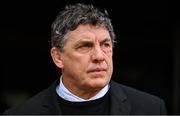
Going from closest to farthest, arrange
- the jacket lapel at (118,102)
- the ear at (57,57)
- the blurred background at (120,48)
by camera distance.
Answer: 1. the jacket lapel at (118,102)
2. the ear at (57,57)
3. the blurred background at (120,48)

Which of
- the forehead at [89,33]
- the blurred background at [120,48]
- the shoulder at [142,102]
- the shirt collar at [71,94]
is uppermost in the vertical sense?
the forehead at [89,33]

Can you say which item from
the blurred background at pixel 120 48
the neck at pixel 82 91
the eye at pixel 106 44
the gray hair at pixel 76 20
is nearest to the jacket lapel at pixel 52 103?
the neck at pixel 82 91

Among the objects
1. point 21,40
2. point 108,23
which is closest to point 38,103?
point 108,23

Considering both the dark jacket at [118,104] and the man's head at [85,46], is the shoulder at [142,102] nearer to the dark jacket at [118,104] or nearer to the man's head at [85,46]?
the dark jacket at [118,104]

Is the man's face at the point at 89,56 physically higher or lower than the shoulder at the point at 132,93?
higher

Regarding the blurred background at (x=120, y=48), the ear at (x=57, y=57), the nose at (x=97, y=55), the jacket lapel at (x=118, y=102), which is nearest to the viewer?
the nose at (x=97, y=55)

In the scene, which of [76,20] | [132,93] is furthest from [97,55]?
[132,93]

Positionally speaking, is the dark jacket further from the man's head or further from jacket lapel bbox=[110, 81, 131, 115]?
the man's head

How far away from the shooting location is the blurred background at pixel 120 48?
5.68 metres

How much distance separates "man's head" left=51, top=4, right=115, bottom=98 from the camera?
10.3 ft

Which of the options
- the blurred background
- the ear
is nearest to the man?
the ear

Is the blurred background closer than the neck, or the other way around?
the neck

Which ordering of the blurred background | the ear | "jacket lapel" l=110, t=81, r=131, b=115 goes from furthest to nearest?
the blurred background
the ear
"jacket lapel" l=110, t=81, r=131, b=115

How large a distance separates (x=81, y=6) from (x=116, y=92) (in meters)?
0.53
